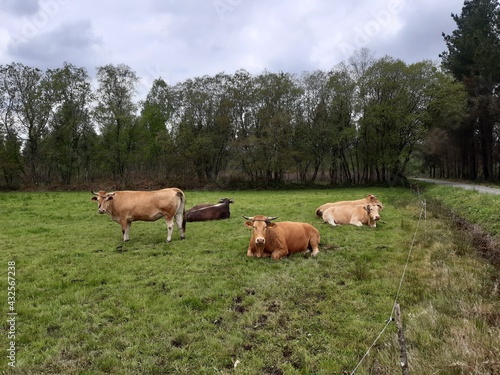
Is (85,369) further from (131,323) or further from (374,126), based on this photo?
(374,126)

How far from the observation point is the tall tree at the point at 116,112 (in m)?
36.3

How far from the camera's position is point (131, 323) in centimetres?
446

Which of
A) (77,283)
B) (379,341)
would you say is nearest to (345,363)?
(379,341)

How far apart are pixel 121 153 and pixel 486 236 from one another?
36.8m

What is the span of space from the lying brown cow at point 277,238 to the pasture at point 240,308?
0.36 metres

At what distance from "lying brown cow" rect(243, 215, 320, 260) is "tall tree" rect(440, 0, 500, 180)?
99.2 ft

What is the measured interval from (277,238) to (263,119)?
29.8 metres

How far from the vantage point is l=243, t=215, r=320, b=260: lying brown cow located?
7664 millimetres

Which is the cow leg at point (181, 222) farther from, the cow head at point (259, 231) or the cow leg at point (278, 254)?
the cow leg at point (278, 254)

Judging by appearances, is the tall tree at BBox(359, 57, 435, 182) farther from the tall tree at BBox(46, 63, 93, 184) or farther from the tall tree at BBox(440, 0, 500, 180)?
the tall tree at BBox(46, 63, 93, 184)

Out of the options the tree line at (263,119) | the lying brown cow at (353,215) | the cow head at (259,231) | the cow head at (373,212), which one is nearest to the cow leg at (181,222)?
the cow head at (259,231)

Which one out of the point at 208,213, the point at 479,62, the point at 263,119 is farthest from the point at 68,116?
the point at 479,62

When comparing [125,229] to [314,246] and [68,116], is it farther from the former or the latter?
[68,116]

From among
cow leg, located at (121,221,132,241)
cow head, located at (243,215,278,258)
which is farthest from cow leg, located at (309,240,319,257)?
cow leg, located at (121,221,132,241)
